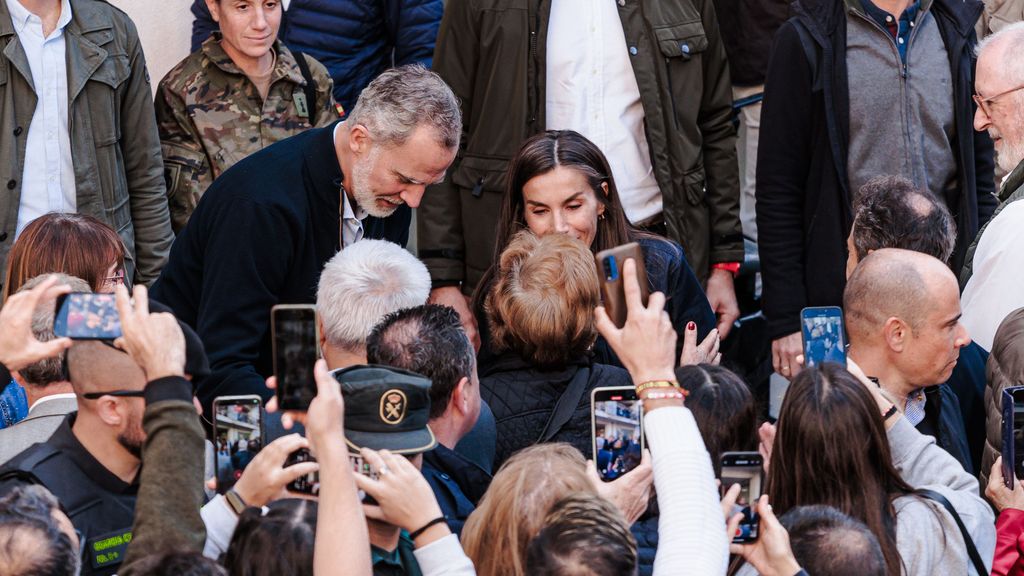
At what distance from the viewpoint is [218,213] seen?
179 inches

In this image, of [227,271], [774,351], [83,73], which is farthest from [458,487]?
[83,73]

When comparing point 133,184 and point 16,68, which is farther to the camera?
point 133,184

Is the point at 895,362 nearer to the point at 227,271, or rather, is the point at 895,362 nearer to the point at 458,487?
the point at 458,487

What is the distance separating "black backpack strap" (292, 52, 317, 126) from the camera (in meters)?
5.69

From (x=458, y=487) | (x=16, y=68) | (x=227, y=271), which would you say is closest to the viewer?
(x=458, y=487)

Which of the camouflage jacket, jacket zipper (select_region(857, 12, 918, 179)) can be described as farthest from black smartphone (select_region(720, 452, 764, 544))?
the camouflage jacket

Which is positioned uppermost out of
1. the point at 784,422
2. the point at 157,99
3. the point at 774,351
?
the point at 157,99

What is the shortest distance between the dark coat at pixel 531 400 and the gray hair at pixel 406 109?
966mm

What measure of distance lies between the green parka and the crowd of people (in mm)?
13

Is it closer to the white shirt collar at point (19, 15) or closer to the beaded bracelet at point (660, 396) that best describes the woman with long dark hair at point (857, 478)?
the beaded bracelet at point (660, 396)

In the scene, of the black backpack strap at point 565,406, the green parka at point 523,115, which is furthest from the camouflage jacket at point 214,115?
the black backpack strap at point 565,406

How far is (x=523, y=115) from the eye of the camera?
5504 millimetres

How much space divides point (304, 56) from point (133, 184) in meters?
0.87

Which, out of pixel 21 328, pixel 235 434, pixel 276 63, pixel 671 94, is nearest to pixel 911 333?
pixel 671 94
